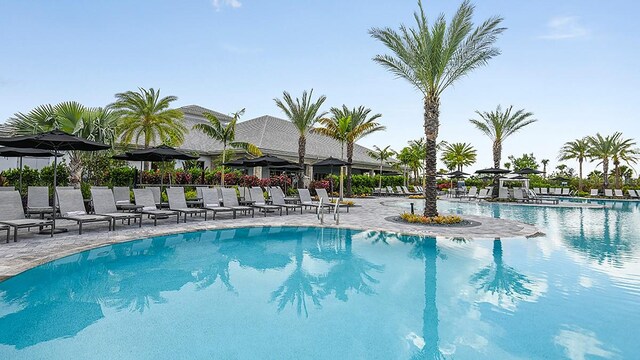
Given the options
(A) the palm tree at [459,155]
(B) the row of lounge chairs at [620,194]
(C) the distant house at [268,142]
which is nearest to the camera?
(C) the distant house at [268,142]

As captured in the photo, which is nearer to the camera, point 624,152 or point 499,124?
point 499,124

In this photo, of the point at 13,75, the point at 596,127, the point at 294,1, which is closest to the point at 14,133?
the point at 13,75

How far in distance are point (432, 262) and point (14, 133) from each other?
18221 mm

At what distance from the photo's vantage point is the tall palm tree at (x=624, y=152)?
39.3 m

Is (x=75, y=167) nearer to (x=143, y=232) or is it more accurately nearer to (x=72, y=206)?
(x=72, y=206)

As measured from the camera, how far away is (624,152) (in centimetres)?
4009

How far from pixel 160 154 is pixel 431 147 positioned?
9857 millimetres

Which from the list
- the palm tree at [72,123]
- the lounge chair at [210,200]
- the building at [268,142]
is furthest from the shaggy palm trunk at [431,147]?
the building at [268,142]

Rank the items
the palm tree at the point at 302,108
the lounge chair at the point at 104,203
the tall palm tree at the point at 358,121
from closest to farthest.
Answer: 1. the lounge chair at the point at 104,203
2. the palm tree at the point at 302,108
3. the tall palm tree at the point at 358,121

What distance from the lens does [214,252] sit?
7.94 m

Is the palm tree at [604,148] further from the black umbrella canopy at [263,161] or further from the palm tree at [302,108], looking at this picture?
the black umbrella canopy at [263,161]

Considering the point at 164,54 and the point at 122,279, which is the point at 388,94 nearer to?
the point at 164,54

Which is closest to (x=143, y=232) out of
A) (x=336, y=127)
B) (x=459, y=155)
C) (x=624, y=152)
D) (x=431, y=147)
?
(x=431, y=147)

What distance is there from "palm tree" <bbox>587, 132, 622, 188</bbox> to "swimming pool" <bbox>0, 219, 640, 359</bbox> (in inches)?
1575
